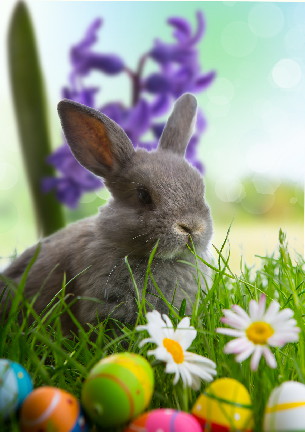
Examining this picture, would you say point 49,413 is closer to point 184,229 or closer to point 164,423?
point 164,423

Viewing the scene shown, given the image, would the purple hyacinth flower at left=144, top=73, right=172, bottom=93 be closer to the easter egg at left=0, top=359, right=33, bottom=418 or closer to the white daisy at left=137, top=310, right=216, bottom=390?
the white daisy at left=137, top=310, right=216, bottom=390

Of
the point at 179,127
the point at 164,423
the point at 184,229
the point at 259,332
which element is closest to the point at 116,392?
the point at 164,423

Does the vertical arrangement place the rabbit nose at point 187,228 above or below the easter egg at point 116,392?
above

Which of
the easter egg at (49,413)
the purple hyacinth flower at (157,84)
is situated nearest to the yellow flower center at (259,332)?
the easter egg at (49,413)

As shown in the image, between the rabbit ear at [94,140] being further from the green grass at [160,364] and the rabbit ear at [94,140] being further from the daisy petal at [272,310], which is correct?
the daisy petal at [272,310]

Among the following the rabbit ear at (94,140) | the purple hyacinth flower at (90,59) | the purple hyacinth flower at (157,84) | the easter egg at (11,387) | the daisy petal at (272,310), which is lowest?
the easter egg at (11,387)

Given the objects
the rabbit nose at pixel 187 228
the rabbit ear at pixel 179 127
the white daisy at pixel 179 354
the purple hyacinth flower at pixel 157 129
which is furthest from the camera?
the purple hyacinth flower at pixel 157 129

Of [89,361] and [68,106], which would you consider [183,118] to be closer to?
[68,106]
